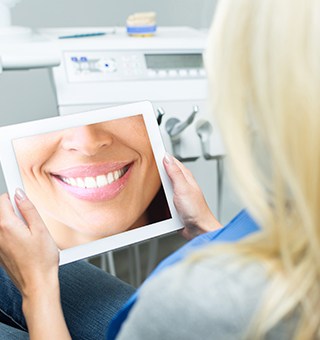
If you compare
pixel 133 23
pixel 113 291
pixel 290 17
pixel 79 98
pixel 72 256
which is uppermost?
pixel 290 17

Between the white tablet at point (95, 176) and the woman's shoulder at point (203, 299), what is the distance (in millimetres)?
380

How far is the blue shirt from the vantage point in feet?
2.07

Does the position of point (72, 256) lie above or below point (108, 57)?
below

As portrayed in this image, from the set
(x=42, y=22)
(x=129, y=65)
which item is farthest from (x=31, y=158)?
(x=42, y=22)

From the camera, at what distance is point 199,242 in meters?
0.70

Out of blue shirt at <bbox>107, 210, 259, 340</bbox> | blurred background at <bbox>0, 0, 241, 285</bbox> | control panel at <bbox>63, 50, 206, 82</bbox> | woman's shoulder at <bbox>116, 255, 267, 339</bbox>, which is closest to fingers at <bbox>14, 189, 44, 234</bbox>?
blue shirt at <bbox>107, 210, 259, 340</bbox>

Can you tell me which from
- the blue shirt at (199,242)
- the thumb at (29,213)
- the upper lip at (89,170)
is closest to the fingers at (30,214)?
the thumb at (29,213)

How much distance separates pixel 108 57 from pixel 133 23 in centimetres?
15

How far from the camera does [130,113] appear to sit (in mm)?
998

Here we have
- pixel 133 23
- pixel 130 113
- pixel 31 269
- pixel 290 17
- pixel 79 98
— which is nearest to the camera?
pixel 290 17

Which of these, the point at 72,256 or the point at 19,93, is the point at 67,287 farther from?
the point at 19,93

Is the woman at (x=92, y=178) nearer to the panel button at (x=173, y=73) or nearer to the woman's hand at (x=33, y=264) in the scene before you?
the woman's hand at (x=33, y=264)

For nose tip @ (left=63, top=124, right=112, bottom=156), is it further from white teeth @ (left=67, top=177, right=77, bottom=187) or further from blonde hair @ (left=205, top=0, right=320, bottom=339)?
blonde hair @ (left=205, top=0, right=320, bottom=339)

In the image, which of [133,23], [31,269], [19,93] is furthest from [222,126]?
[19,93]
